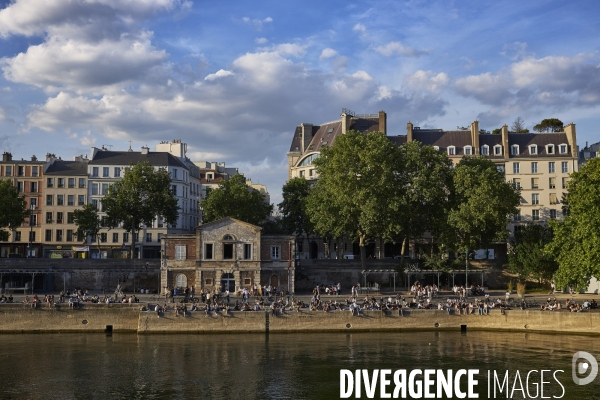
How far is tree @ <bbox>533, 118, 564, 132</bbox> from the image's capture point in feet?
356

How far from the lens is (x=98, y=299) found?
56344 mm

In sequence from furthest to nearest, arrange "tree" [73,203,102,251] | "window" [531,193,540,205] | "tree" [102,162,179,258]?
"window" [531,193,540,205] → "tree" [73,203,102,251] → "tree" [102,162,179,258]

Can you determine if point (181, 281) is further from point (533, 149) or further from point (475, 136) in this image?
point (533, 149)

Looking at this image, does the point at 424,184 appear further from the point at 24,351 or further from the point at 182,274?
the point at 24,351

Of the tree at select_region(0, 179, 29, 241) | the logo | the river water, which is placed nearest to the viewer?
the river water

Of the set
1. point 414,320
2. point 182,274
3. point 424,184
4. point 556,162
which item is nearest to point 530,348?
point 414,320

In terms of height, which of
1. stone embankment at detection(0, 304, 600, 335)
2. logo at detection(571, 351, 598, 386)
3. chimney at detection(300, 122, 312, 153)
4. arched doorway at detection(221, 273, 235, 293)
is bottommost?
logo at detection(571, 351, 598, 386)

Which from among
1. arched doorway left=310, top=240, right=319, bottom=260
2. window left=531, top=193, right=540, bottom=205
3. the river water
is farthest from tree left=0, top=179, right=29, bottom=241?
window left=531, top=193, right=540, bottom=205

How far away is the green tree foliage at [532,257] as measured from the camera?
67.9m

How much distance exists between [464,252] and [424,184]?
8.80 meters

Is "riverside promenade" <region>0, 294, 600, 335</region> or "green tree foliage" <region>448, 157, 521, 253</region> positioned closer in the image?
"riverside promenade" <region>0, 294, 600, 335</region>

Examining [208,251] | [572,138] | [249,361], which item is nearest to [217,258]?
[208,251]

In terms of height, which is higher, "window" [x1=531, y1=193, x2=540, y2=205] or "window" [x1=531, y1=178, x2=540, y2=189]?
"window" [x1=531, y1=178, x2=540, y2=189]

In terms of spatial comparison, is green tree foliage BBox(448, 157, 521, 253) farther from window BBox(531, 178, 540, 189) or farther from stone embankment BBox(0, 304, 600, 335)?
stone embankment BBox(0, 304, 600, 335)
